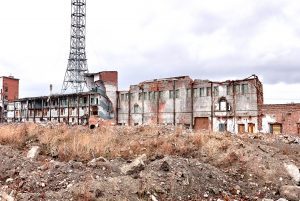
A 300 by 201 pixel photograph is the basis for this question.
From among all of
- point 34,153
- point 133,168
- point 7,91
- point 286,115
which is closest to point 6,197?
point 133,168

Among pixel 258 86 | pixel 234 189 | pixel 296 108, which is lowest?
pixel 234 189

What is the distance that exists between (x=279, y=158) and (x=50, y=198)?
28.3ft

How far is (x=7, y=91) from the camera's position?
64.6m

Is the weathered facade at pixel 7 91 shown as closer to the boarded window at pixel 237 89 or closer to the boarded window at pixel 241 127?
the boarded window at pixel 237 89

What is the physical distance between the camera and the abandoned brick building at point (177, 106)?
30641 mm

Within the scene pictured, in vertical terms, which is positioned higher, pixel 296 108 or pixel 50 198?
pixel 296 108

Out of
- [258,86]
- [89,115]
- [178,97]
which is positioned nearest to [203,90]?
[178,97]

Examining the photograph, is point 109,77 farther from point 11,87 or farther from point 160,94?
point 11,87

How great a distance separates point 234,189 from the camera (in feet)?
33.4

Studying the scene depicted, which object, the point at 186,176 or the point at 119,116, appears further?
the point at 119,116

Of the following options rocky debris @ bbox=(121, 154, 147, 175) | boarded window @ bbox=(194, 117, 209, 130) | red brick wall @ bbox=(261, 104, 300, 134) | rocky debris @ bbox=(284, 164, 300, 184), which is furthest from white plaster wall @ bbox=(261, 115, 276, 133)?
rocky debris @ bbox=(121, 154, 147, 175)

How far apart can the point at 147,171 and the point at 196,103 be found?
2579 cm

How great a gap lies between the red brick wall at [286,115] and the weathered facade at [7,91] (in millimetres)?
45320

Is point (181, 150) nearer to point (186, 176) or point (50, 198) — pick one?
point (186, 176)
